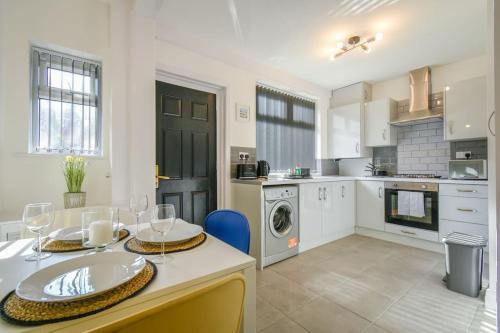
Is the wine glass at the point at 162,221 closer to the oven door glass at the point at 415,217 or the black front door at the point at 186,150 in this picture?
the black front door at the point at 186,150

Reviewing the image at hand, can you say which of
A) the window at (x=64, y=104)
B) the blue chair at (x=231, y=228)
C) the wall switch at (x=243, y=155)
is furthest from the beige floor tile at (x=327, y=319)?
the window at (x=64, y=104)

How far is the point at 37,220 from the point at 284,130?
10.9 feet

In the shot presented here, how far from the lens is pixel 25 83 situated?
1.85 meters

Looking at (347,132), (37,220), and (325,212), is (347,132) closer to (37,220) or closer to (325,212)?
(325,212)

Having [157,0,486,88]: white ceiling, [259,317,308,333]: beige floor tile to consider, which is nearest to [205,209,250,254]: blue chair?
[259,317,308,333]: beige floor tile

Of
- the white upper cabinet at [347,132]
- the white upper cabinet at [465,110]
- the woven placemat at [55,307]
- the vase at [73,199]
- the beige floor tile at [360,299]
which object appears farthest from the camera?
the white upper cabinet at [347,132]

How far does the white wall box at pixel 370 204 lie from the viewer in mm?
3354

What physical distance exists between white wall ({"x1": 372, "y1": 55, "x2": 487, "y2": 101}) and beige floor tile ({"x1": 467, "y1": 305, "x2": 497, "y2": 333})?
2.97 meters

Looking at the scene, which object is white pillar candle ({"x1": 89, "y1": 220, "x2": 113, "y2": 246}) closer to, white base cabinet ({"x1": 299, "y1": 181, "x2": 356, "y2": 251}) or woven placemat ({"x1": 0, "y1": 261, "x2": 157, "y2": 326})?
woven placemat ({"x1": 0, "y1": 261, "x2": 157, "y2": 326})

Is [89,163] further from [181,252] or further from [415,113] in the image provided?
[415,113]

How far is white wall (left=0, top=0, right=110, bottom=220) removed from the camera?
1772 mm

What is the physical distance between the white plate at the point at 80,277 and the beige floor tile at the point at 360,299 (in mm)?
1754

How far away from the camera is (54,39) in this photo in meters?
1.95

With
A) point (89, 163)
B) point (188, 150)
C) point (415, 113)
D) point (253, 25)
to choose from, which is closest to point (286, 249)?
point (188, 150)
